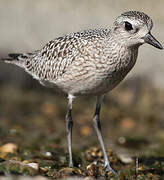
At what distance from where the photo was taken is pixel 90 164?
7.02 meters

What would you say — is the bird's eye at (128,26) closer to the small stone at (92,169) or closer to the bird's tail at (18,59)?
the small stone at (92,169)

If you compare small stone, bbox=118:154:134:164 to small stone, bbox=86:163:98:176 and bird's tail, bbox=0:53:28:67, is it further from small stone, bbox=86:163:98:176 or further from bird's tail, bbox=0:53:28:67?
bird's tail, bbox=0:53:28:67

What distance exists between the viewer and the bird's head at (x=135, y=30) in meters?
6.25

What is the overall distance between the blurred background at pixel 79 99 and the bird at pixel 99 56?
191cm

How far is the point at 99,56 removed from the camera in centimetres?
667

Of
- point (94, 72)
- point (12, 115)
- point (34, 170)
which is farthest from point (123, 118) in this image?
point (34, 170)

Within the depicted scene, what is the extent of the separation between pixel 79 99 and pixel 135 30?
4.85 meters

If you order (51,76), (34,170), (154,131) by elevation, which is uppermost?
(51,76)

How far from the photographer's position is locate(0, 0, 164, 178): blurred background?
9.28m

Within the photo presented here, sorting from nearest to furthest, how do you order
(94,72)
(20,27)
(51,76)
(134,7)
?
(94,72) < (51,76) < (134,7) < (20,27)

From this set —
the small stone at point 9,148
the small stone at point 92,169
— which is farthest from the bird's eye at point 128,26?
the small stone at point 9,148

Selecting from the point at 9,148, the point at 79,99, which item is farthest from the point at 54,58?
the point at 79,99

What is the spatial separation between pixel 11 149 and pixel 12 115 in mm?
2255

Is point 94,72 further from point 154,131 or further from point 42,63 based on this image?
point 154,131
